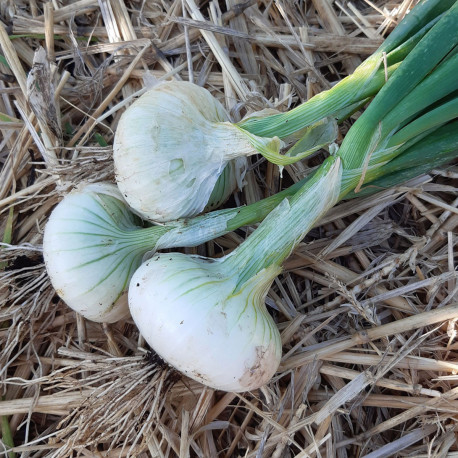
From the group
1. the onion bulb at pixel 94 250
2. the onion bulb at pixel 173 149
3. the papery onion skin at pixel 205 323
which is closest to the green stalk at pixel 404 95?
the onion bulb at pixel 173 149

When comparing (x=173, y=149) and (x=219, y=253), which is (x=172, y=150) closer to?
(x=173, y=149)

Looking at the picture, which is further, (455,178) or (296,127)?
(455,178)

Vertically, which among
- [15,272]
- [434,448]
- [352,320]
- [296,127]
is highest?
[296,127]

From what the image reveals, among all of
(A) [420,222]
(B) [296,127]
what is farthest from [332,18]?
(A) [420,222]

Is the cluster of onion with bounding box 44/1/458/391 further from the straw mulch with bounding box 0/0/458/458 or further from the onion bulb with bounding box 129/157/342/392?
the straw mulch with bounding box 0/0/458/458

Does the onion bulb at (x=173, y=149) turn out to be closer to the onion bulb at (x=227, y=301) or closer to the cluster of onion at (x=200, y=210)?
the cluster of onion at (x=200, y=210)

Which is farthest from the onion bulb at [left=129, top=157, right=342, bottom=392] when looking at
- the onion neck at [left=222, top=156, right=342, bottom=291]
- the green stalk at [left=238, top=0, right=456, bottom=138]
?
the green stalk at [left=238, top=0, right=456, bottom=138]

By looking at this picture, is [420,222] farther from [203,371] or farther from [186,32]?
[186,32]
